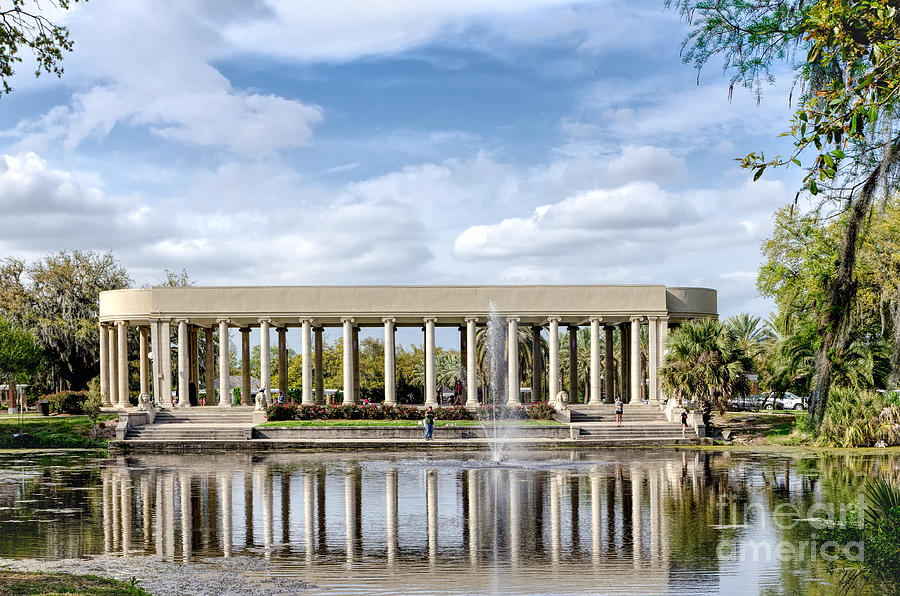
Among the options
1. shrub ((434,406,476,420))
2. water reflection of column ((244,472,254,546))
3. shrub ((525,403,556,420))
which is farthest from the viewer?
shrub ((525,403,556,420))

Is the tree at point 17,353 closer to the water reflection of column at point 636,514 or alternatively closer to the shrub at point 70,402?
the shrub at point 70,402

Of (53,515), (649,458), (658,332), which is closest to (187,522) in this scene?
(53,515)

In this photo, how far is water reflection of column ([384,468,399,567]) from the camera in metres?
13.6

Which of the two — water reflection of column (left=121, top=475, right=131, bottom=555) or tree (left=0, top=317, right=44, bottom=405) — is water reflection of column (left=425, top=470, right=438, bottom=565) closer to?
water reflection of column (left=121, top=475, right=131, bottom=555)

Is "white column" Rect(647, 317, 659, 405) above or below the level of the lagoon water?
above

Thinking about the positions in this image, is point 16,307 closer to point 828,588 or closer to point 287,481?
point 287,481

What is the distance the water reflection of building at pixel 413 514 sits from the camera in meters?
13.5

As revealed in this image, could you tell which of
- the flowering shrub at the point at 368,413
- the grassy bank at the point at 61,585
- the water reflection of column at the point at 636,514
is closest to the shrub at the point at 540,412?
the flowering shrub at the point at 368,413

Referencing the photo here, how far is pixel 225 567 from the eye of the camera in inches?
495

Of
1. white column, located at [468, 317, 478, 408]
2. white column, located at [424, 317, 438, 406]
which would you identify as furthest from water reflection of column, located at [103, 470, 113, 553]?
white column, located at [468, 317, 478, 408]

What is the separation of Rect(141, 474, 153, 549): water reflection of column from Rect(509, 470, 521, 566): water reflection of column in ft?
17.8

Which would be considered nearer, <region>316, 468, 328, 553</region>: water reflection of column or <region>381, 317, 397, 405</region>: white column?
<region>316, 468, 328, 553</region>: water reflection of column

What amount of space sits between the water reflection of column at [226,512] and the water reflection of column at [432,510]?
9.48 feet

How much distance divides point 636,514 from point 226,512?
25.0 feet
